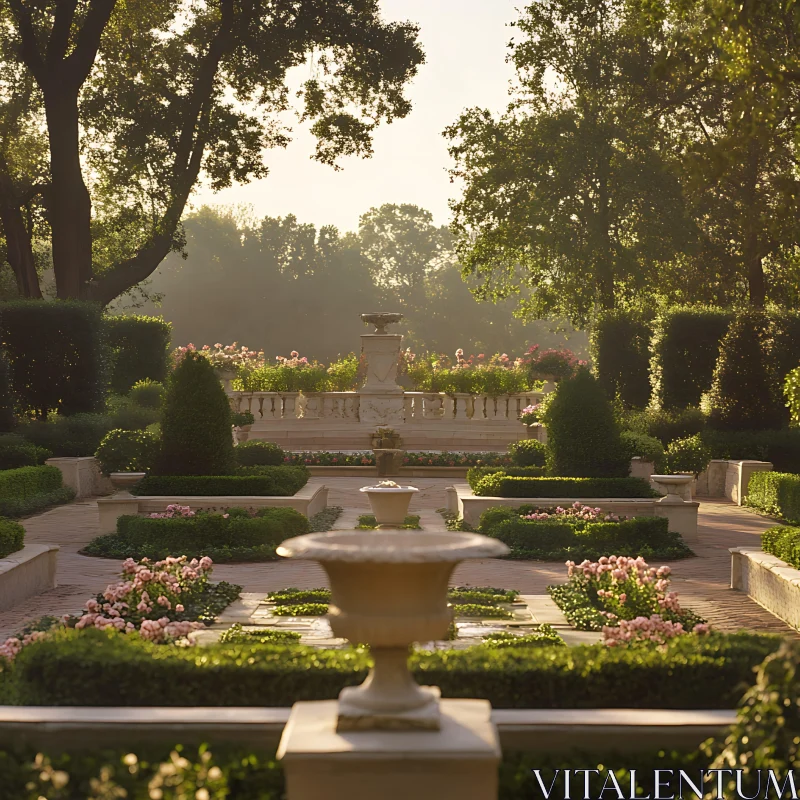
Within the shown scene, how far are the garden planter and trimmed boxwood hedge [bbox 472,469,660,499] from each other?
256 centimetres

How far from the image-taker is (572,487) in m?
15.0

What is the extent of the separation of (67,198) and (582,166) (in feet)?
49.2

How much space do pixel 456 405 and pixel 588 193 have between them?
7.96 m

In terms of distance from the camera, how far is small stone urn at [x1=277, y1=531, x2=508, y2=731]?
4.29m

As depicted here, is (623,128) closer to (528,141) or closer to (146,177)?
(528,141)

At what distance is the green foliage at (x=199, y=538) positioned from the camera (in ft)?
40.9

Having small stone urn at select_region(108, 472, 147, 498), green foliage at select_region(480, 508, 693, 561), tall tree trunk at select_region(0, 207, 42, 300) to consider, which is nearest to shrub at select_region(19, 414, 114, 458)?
small stone urn at select_region(108, 472, 147, 498)

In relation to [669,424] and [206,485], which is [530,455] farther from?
[206,485]

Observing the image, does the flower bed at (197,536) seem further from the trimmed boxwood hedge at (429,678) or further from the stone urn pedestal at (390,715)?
the stone urn pedestal at (390,715)

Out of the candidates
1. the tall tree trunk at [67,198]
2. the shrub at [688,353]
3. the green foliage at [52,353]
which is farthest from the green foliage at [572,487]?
the tall tree trunk at [67,198]

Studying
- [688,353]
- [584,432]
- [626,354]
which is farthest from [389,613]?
[626,354]

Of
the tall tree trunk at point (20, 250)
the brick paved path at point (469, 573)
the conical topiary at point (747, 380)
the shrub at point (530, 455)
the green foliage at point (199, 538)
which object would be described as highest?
the tall tree trunk at point (20, 250)

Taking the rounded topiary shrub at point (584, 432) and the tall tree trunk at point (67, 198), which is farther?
the tall tree trunk at point (67, 198)

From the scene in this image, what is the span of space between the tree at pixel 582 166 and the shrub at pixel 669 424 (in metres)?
9.04
